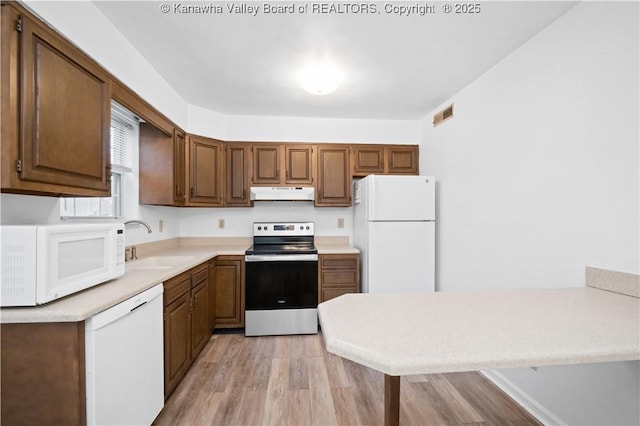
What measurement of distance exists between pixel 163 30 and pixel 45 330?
176cm

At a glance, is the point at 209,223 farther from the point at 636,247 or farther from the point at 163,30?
the point at 636,247

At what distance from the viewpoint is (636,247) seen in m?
1.28

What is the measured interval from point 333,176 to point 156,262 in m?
2.02

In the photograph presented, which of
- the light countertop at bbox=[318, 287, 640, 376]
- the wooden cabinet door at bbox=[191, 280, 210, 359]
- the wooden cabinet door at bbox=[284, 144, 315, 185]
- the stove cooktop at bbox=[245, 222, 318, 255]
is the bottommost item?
the wooden cabinet door at bbox=[191, 280, 210, 359]

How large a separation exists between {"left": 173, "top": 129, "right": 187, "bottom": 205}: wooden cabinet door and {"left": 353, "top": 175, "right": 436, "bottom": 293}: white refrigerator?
6.09ft

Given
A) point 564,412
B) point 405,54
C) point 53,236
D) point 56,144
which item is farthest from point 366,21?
point 564,412

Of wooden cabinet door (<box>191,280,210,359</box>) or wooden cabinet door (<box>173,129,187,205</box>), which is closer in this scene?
wooden cabinet door (<box>191,280,210,359</box>)

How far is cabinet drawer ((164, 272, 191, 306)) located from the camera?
183cm

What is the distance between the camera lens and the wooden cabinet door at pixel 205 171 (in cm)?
294

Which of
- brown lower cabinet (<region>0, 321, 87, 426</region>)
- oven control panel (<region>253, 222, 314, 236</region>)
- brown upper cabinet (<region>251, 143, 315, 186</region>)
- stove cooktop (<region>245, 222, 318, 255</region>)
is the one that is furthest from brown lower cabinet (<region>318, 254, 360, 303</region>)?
brown lower cabinet (<region>0, 321, 87, 426</region>)

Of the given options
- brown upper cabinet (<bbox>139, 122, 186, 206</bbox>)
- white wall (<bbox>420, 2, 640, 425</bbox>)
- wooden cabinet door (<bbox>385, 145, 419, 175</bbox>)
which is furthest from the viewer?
wooden cabinet door (<bbox>385, 145, 419, 175</bbox>)

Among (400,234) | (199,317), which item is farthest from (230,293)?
(400,234)

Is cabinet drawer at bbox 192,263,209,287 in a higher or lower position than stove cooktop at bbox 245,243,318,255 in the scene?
lower

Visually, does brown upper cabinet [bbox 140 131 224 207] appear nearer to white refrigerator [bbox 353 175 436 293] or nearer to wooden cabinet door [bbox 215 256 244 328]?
wooden cabinet door [bbox 215 256 244 328]
